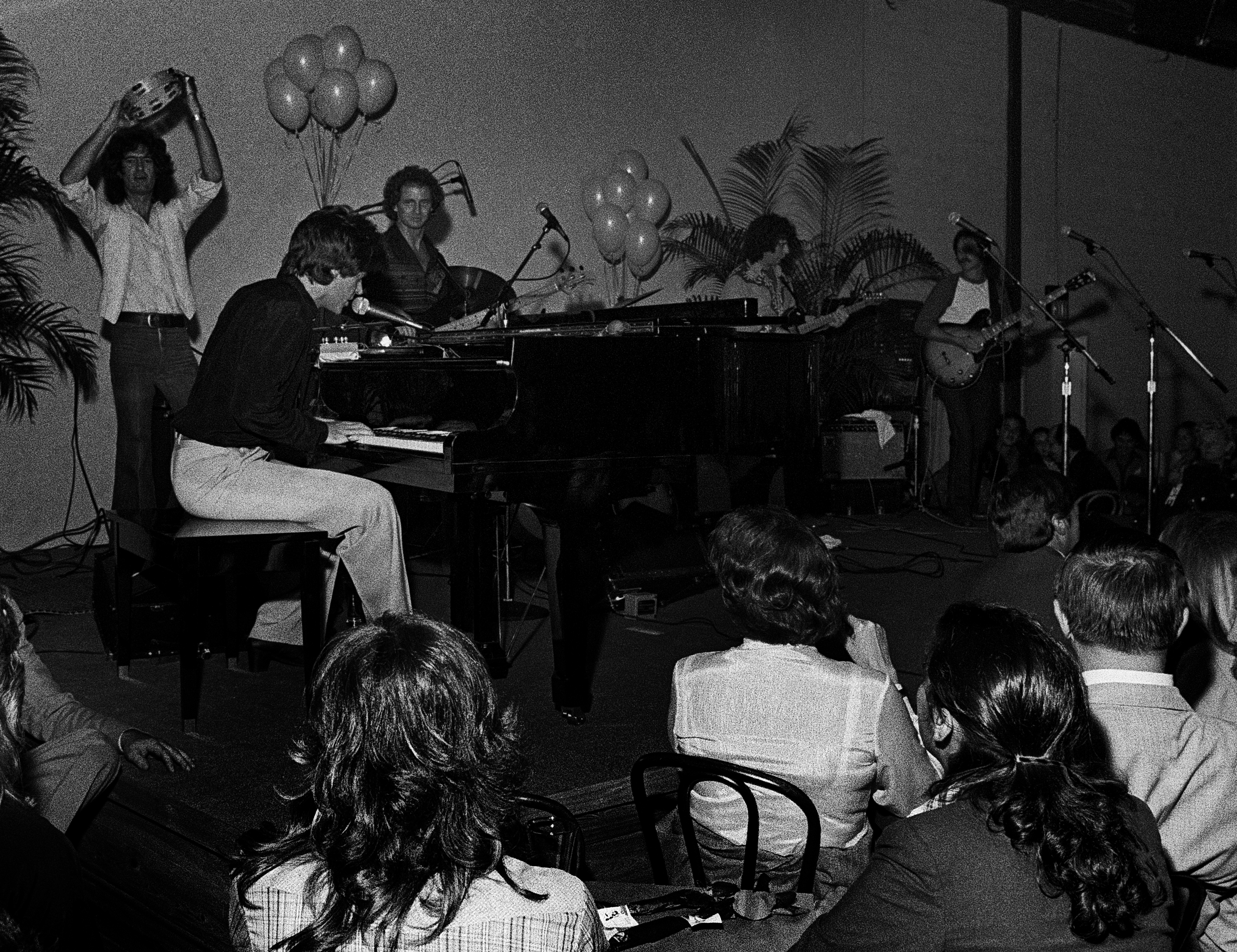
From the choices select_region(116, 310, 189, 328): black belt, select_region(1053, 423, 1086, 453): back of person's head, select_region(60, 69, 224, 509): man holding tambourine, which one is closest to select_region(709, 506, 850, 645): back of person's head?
select_region(60, 69, 224, 509): man holding tambourine

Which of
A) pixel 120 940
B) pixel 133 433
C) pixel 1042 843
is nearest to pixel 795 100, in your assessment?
pixel 133 433

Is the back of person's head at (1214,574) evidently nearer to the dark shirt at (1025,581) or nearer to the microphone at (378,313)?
the dark shirt at (1025,581)

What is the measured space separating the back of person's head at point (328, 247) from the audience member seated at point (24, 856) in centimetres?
200

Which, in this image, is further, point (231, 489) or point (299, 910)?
point (231, 489)

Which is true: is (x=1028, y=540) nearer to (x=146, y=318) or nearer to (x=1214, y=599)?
(x=1214, y=599)

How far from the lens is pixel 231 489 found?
3.57 meters

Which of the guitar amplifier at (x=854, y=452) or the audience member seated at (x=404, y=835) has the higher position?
the audience member seated at (x=404, y=835)

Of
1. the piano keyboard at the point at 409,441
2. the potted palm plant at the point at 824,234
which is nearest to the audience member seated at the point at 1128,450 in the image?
the potted palm plant at the point at 824,234

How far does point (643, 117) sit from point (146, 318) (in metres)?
4.19

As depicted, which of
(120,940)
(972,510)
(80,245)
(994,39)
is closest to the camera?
(120,940)

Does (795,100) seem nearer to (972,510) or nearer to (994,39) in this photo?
(994,39)

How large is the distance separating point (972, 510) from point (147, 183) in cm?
535

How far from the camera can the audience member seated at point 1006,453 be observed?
8.48 metres

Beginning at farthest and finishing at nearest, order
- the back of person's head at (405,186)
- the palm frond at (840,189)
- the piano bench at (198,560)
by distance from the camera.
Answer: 1. the palm frond at (840,189)
2. the back of person's head at (405,186)
3. the piano bench at (198,560)
